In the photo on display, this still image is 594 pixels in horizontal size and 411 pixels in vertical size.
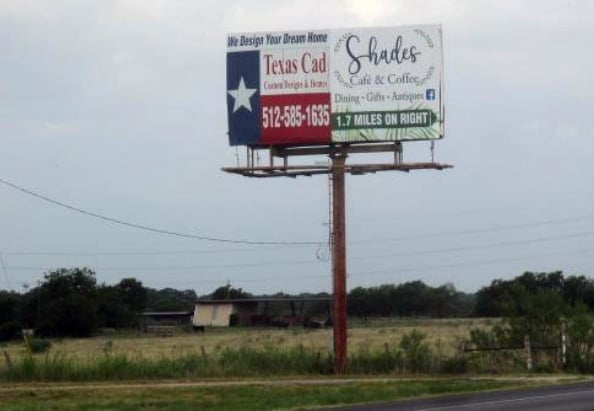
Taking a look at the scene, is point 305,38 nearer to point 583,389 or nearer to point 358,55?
point 358,55

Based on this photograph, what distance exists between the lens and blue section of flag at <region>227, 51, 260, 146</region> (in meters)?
35.1

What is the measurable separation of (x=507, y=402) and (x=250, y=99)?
614 inches

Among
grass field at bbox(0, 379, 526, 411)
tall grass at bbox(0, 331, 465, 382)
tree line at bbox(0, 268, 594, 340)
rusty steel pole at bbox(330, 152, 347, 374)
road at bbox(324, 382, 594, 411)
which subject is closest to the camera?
road at bbox(324, 382, 594, 411)

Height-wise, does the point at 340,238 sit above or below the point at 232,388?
above

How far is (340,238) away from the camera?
→ 111 ft

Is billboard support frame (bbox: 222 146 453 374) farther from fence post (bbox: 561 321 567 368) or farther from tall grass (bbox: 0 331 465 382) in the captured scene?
fence post (bbox: 561 321 567 368)

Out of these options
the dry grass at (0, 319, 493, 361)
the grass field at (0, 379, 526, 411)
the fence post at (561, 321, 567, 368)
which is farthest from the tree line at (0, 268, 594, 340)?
the grass field at (0, 379, 526, 411)

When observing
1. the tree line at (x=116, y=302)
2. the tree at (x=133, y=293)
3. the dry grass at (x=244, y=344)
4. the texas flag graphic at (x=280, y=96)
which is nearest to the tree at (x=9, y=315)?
the tree line at (x=116, y=302)

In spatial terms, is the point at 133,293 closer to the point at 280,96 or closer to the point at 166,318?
the point at 166,318

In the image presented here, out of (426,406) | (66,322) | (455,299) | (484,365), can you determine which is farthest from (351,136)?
(455,299)

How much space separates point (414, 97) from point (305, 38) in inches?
156

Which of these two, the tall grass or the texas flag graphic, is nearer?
the tall grass

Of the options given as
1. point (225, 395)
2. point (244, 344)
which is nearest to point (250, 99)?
point (225, 395)

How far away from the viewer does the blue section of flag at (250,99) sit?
35125 millimetres
